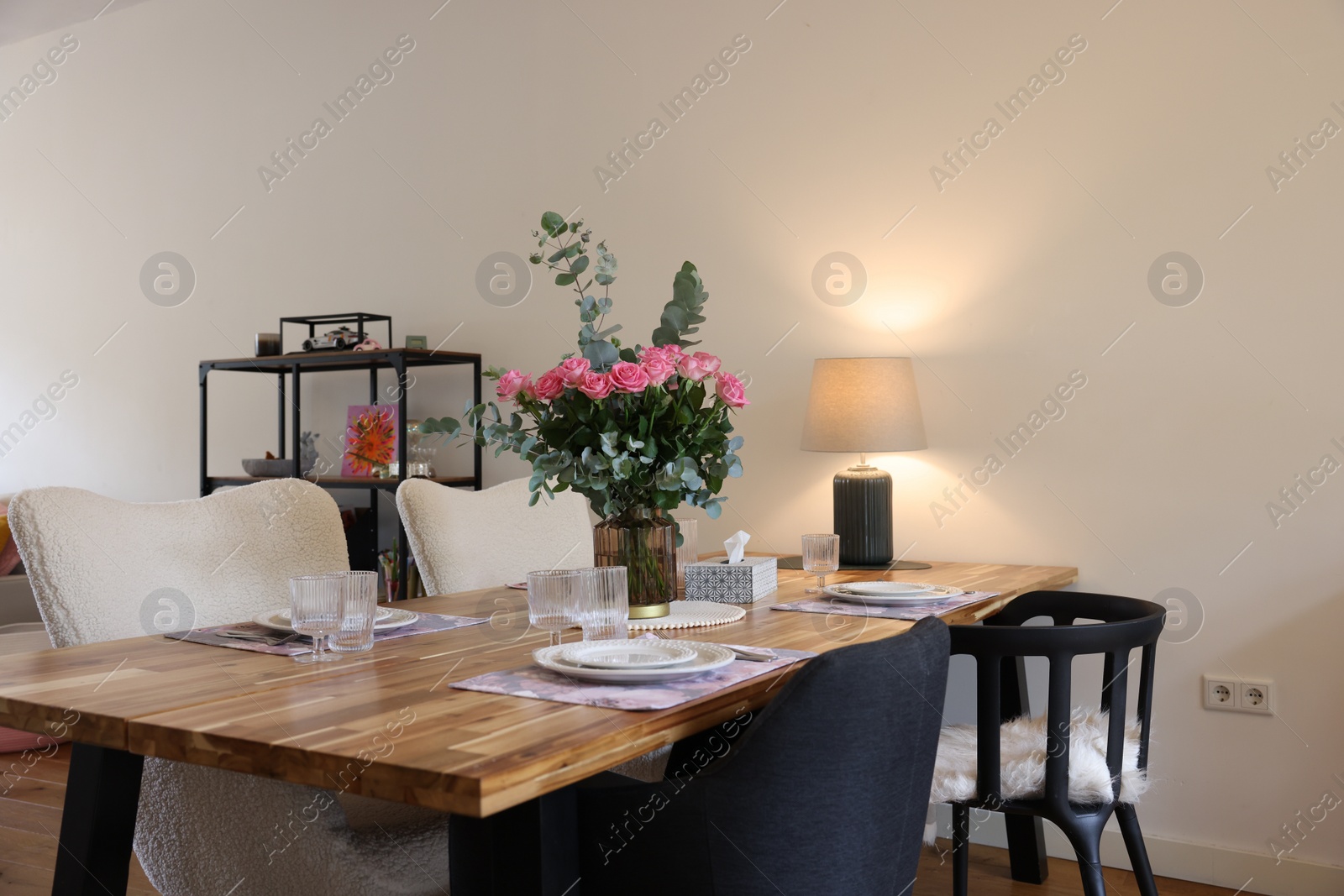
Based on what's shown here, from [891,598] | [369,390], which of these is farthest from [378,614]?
[369,390]

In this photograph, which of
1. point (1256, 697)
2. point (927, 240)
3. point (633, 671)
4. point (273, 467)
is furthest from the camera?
point (273, 467)

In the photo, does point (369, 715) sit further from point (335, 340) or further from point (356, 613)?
point (335, 340)

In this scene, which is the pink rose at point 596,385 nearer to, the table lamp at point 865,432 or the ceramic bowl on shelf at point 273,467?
the table lamp at point 865,432

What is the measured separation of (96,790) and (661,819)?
2.37 ft

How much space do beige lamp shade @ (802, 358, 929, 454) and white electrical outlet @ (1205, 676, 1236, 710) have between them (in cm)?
84

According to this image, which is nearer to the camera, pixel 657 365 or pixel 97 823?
pixel 97 823

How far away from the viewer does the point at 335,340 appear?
3701mm

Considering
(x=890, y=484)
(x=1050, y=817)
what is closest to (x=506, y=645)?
(x=1050, y=817)

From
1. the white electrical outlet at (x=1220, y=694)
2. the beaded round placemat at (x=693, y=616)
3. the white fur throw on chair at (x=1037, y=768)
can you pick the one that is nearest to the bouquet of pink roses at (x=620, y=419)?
the beaded round placemat at (x=693, y=616)

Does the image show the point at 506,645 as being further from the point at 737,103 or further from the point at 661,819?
the point at 737,103

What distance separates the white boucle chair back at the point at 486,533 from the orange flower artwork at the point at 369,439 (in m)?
1.14

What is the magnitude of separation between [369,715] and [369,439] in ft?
8.92

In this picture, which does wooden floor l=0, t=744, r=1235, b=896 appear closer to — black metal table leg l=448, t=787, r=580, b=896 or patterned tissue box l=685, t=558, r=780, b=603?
patterned tissue box l=685, t=558, r=780, b=603

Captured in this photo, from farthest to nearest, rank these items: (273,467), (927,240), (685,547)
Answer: (273,467) → (927,240) → (685,547)
